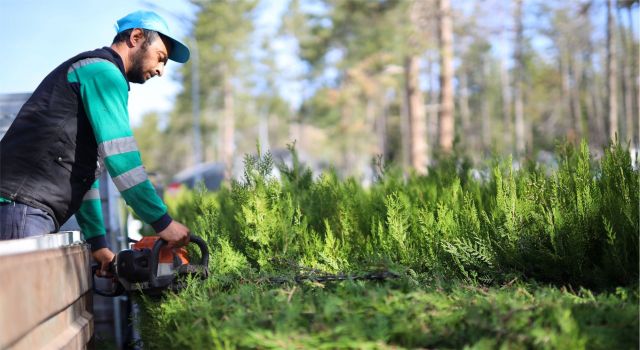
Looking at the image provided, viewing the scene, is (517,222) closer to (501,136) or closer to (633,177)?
(633,177)

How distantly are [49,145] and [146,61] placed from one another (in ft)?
2.38

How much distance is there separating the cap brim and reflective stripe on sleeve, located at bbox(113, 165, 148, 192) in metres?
1.03

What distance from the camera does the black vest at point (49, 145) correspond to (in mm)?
3373

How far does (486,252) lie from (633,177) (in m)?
0.79

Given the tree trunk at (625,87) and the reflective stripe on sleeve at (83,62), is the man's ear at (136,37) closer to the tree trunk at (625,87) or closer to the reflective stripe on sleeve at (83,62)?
the reflective stripe on sleeve at (83,62)

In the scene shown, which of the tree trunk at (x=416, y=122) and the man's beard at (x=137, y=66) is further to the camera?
the tree trunk at (x=416, y=122)

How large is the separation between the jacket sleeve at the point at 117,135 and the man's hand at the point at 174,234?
0.03 metres

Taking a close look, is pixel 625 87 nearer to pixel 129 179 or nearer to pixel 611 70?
pixel 611 70

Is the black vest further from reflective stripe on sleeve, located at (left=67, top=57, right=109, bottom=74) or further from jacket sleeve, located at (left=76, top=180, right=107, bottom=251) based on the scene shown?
jacket sleeve, located at (left=76, top=180, right=107, bottom=251)

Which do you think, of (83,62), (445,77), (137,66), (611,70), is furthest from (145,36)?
(611,70)

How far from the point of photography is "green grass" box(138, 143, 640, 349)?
201cm

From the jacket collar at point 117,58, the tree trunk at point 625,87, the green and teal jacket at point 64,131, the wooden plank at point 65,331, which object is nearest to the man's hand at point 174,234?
the green and teal jacket at point 64,131

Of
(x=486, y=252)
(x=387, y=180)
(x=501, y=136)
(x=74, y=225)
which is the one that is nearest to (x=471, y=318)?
(x=486, y=252)

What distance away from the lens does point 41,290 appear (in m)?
2.44
